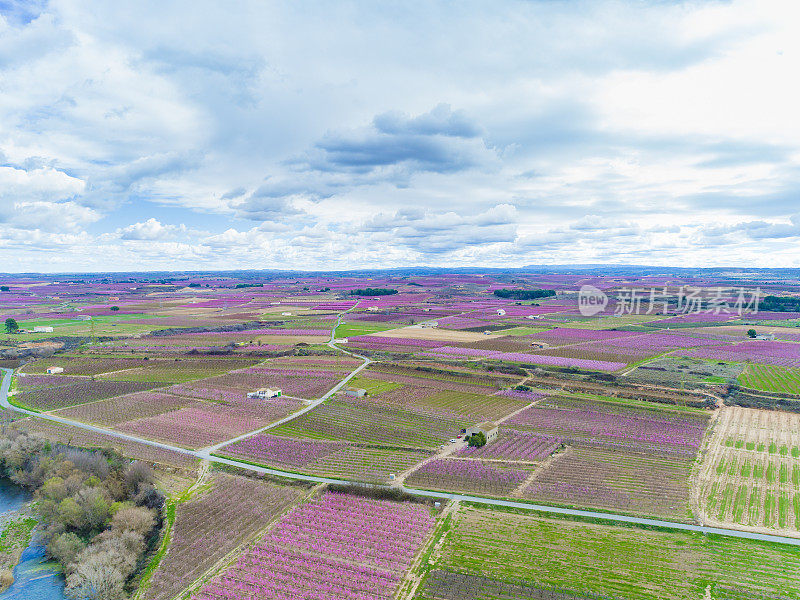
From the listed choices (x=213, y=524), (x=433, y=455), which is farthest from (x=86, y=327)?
(x=433, y=455)

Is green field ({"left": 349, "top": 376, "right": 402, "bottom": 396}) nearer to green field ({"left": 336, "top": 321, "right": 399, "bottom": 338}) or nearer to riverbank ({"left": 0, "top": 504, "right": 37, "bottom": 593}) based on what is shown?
riverbank ({"left": 0, "top": 504, "right": 37, "bottom": 593})

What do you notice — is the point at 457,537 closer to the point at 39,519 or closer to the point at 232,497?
the point at 232,497

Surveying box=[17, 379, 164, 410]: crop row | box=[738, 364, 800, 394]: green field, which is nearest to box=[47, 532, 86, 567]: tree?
box=[17, 379, 164, 410]: crop row

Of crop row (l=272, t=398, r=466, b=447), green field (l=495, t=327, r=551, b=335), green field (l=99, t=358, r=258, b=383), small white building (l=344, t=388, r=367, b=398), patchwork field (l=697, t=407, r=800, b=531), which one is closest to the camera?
patchwork field (l=697, t=407, r=800, b=531)

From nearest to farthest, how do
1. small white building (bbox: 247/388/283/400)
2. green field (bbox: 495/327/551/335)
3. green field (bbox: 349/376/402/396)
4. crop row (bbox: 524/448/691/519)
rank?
1. crop row (bbox: 524/448/691/519)
2. small white building (bbox: 247/388/283/400)
3. green field (bbox: 349/376/402/396)
4. green field (bbox: 495/327/551/335)

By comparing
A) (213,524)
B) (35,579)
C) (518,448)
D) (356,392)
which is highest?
(356,392)

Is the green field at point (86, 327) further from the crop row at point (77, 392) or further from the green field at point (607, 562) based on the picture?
the green field at point (607, 562)

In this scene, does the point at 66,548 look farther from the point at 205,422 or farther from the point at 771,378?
the point at 771,378
